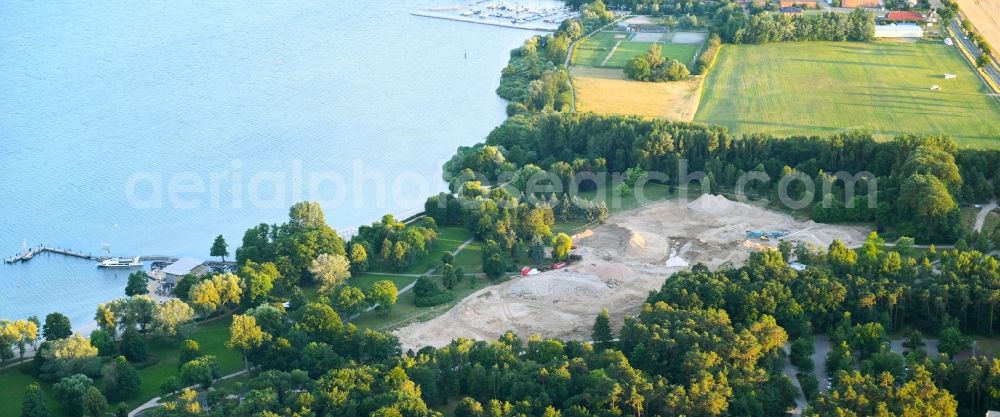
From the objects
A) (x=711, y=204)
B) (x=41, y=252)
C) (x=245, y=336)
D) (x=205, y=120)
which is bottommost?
(x=245, y=336)

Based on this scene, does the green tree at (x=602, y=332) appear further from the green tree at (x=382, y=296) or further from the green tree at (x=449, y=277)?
the green tree at (x=382, y=296)

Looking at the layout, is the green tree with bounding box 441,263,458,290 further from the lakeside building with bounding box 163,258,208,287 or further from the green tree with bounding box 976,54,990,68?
the green tree with bounding box 976,54,990,68

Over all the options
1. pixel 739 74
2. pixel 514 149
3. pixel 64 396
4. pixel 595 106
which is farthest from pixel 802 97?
pixel 64 396

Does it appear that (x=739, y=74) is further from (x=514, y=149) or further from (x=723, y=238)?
(x=723, y=238)

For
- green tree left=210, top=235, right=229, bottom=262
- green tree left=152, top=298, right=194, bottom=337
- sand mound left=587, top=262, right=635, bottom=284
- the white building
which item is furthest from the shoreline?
green tree left=152, top=298, right=194, bottom=337

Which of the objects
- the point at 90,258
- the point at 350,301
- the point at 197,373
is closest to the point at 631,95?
the point at 350,301

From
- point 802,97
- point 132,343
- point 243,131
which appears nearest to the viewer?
point 132,343

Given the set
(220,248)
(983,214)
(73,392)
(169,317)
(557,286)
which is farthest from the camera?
(983,214)

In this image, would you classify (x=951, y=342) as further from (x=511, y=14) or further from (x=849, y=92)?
(x=511, y=14)
